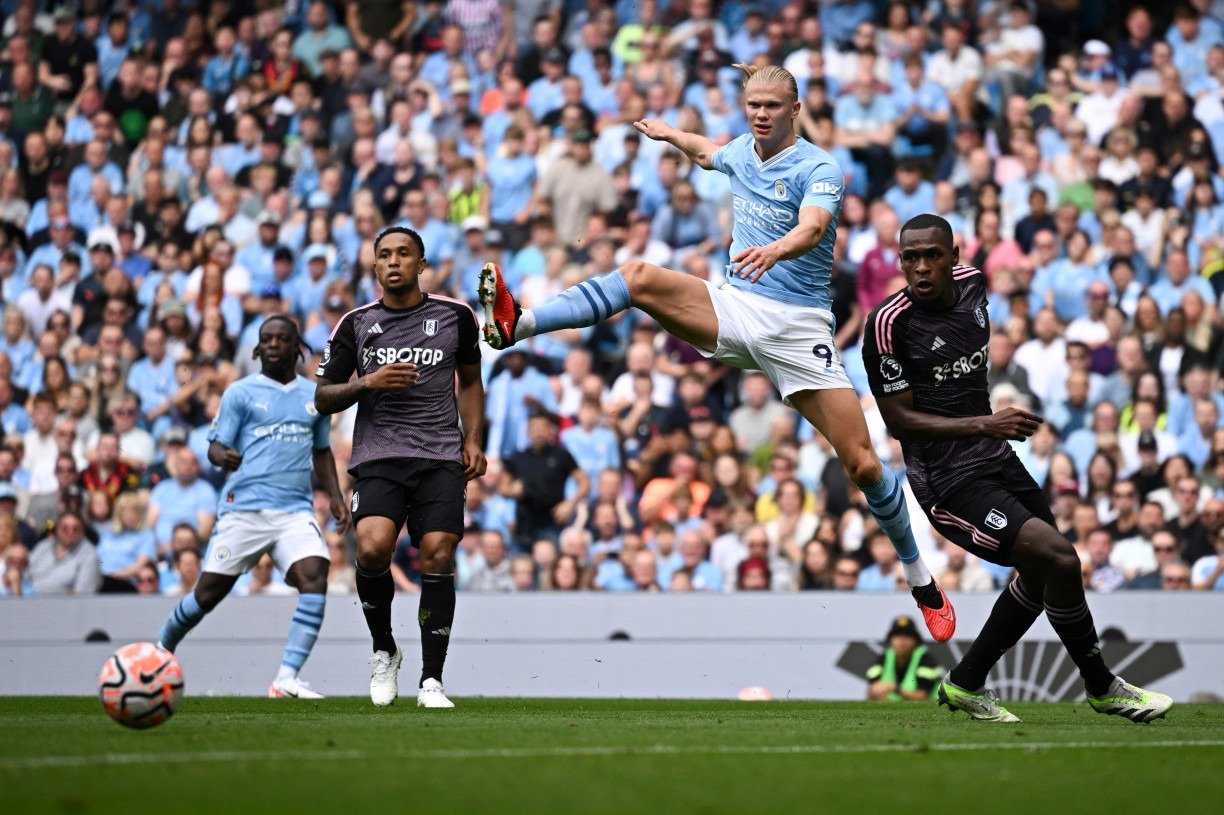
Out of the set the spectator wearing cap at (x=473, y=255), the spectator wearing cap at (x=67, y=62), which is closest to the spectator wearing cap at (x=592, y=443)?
the spectator wearing cap at (x=473, y=255)

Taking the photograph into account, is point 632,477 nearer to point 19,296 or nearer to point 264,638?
point 264,638

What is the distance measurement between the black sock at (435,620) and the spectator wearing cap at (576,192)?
8.33 meters

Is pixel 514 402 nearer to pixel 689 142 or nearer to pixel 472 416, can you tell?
pixel 472 416

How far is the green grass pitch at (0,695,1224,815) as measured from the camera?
5121 millimetres

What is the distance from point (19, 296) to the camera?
1973 centimetres

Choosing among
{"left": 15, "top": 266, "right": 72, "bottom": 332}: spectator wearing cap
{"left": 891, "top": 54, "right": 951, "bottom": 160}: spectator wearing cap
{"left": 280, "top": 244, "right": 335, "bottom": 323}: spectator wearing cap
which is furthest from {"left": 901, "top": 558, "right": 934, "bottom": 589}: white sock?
{"left": 15, "top": 266, "right": 72, "bottom": 332}: spectator wearing cap

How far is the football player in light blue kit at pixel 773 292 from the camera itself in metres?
8.54

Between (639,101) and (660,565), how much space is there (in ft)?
18.0

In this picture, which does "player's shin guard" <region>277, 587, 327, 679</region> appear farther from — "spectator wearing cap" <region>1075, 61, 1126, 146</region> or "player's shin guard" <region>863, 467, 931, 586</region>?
"spectator wearing cap" <region>1075, 61, 1126, 146</region>

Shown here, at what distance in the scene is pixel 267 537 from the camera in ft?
38.7

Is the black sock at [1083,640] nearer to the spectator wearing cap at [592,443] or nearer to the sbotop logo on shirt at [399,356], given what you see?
the sbotop logo on shirt at [399,356]

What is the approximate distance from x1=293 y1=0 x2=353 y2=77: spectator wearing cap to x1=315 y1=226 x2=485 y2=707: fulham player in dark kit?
11314 mm

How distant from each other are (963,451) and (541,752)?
3188 millimetres

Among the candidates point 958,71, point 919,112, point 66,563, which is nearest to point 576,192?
point 919,112
